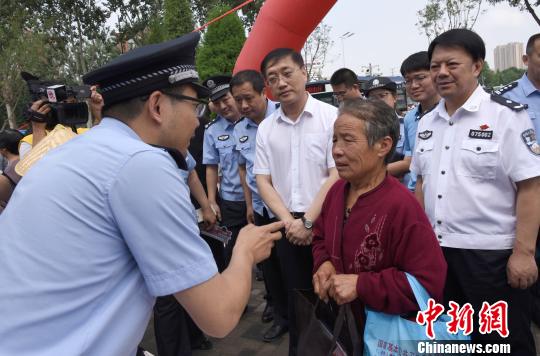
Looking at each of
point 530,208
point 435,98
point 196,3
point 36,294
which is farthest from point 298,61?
point 196,3

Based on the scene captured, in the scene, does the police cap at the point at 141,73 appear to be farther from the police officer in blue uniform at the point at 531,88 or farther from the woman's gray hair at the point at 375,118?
the police officer in blue uniform at the point at 531,88

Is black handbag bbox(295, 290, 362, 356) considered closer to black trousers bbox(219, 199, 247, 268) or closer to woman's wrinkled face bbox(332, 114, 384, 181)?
woman's wrinkled face bbox(332, 114, 384, 181)

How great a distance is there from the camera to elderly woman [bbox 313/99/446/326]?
1.54 meters

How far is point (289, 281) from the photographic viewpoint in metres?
2.67

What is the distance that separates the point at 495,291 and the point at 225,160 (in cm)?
229

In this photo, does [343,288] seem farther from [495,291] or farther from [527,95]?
[527,95]

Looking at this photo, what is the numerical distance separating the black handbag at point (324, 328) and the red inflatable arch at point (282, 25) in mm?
5222

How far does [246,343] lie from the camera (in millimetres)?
3127

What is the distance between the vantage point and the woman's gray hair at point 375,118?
5.60 feet

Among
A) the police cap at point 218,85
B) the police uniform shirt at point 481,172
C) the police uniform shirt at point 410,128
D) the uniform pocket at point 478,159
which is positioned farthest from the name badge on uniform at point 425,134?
the police cap at point 218,85

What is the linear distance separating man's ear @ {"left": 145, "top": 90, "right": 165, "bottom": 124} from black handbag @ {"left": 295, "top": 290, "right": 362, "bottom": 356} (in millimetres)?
949

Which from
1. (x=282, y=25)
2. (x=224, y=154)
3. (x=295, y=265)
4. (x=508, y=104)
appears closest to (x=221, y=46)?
(x=282, y=25)

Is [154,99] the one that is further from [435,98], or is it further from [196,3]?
[196,3]

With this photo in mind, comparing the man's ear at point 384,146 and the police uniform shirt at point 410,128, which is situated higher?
the man's ear at point 384,146
